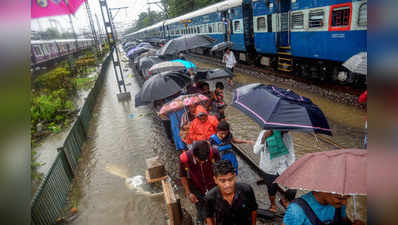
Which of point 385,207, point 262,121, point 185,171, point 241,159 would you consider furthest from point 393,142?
point 241,159

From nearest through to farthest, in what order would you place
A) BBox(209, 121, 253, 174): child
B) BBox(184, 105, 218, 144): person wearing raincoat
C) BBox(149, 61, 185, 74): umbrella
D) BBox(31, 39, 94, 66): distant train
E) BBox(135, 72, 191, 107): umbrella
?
BBox(209, 121, 253, 174): child
BBox(184, 105, 218, 144): person wearing raincoat
BBox(135, 72, 191, 107): umbrella
BBox(149, 61, 185, 74): umbrella
BBox(31, 39, 94, 66): distant train

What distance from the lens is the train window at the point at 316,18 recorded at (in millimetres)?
8011

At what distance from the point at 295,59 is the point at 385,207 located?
36.9 feet

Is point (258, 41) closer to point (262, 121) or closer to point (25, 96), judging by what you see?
point (262, 121)

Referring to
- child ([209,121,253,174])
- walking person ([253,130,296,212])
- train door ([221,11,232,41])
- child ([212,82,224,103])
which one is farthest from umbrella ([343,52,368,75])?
train door ([221,11,232,41])

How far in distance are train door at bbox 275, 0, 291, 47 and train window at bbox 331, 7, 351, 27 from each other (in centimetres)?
237

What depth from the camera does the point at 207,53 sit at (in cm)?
2241

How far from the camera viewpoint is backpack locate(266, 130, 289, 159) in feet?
10.6

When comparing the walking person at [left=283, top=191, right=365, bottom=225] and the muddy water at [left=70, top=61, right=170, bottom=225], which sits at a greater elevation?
the walking person at [left=283, top=191, right=365, bottom=225]

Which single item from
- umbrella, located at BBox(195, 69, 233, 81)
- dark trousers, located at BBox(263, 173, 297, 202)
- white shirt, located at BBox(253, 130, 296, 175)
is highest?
umbrella, located at BBox(195, 69, 233, 81)

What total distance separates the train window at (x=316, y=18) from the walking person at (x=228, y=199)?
7640 millimetres

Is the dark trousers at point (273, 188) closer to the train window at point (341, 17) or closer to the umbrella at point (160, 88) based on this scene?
the umbrella at point (160, 88)

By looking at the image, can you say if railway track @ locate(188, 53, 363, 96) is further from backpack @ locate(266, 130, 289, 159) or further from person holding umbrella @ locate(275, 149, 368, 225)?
person holding umbrella @ locate(275, 149, 368, 225)

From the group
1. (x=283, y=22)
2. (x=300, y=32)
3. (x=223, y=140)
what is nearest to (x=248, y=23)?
(x=283, y=22)
